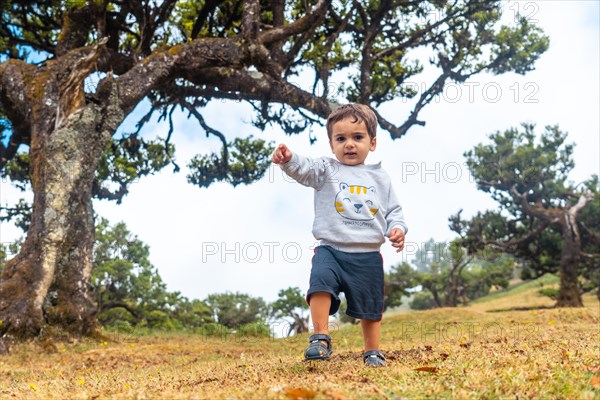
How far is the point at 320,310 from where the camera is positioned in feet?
13.1

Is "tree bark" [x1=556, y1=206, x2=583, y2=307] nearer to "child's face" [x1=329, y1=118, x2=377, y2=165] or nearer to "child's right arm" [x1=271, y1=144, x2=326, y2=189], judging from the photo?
"child's face" [x1=329, y1=118, x2=377, y2=165]

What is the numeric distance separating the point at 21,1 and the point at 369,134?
40.4 feet

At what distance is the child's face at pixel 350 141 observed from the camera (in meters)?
4.33

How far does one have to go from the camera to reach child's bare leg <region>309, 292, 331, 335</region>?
3.96m

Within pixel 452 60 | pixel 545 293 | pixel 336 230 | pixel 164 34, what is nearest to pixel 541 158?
pixel 545 293

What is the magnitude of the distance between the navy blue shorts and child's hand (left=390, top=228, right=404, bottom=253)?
0.64 feet

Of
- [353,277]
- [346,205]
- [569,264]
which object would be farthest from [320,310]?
[569,264]

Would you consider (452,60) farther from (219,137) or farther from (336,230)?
(336,230)

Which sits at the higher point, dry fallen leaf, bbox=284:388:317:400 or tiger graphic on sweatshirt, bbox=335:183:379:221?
tiger graphic on sweatshirt, bbox=335:183:379:221

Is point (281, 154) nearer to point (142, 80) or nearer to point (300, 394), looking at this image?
point (300, 394)

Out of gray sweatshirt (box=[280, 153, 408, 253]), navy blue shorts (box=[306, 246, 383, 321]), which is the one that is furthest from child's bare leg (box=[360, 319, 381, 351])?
gray sweatshirt (box=[280, 153, 408, 253])

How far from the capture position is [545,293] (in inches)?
892

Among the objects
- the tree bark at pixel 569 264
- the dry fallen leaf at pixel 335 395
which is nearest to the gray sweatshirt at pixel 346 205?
the dry fallen leaf at pixel 335 395

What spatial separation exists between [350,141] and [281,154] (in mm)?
647
